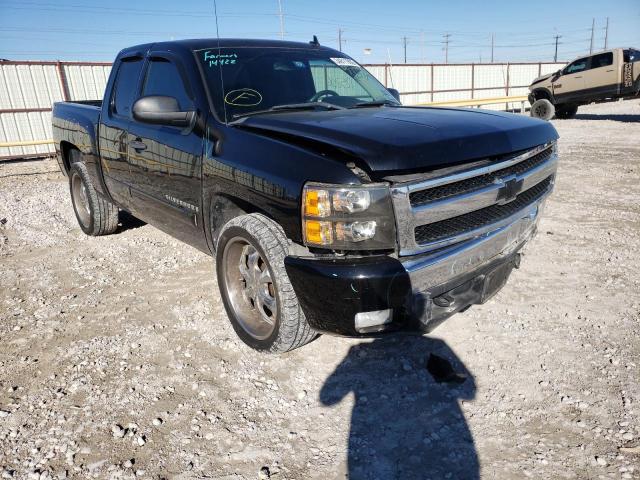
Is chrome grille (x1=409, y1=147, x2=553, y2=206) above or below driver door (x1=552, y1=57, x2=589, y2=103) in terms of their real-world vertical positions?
below

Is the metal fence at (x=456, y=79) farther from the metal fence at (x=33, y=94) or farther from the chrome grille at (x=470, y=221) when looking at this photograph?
the chrome grille at (x=470, y=221)

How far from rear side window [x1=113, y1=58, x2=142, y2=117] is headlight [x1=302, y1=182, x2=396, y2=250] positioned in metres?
2.52

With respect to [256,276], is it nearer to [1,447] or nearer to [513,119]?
[1,447]

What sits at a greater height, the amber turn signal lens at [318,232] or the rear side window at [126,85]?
the rear side window at [126,85]

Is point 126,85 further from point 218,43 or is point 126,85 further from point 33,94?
point 33,94

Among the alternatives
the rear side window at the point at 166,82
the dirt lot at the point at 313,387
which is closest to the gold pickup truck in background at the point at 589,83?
the dirt lot at the point at 313,387

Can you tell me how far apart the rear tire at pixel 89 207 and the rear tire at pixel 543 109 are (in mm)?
14841

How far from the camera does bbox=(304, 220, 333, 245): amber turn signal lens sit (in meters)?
2.28

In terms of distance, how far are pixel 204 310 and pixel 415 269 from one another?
1935 millimetres

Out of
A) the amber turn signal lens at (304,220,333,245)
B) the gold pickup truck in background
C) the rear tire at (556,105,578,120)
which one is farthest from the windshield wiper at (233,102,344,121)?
the rear tire at (556,105,578,120)

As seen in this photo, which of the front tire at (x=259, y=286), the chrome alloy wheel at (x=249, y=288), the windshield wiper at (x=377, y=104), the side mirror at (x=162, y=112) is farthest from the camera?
the windshield wiper at (x=377, y=104)

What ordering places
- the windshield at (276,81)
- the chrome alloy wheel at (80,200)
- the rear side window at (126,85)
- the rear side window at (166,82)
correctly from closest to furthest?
the windshield at (276,81) → the rear side window at (166,82) → the rear side window at (126,85) → the chrome alloy wheel at (80,200)

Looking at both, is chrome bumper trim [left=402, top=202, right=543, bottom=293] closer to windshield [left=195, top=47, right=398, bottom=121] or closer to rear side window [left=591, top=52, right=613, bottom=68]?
windshield [left=195, top=47, right=398, bottom=121]

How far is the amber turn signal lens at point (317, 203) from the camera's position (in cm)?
225
